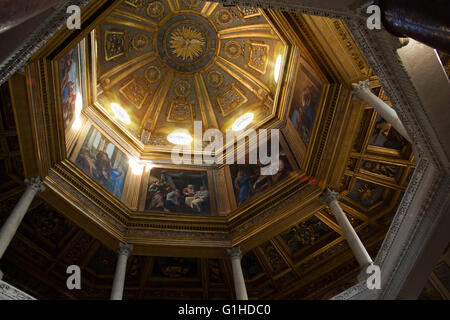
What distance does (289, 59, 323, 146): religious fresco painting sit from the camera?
10570 millimetres

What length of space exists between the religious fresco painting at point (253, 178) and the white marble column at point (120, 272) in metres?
3.98

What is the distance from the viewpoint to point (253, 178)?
1264cm

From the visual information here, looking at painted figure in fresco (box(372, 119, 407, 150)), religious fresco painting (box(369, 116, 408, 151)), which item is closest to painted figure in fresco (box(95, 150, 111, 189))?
religious fresco painting (box(369, 116, 408, 151))

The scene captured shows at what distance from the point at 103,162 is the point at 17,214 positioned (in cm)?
422

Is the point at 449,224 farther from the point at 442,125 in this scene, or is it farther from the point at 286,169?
the point at 286,169

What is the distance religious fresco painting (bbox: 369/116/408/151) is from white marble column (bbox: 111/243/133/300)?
25.5 ft

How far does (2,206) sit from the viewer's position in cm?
1077

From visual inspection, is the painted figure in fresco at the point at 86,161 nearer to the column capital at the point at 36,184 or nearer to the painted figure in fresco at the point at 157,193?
the column capital at the point at 36,184

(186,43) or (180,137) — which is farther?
(186,43)

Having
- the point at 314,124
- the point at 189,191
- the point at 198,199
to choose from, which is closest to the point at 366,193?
the point at 314,124

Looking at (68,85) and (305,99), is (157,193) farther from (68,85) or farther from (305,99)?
(305,99)

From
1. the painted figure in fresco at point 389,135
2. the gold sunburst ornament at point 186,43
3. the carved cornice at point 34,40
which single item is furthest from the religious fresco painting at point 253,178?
the carved cornice at point 34,40

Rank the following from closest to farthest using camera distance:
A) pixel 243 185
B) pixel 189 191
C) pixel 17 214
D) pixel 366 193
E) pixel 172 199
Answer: pixel 17 214, pixel 366 193, pixel 172 199, pixel 243 185, pixel 189 191

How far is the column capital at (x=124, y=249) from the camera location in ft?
33.9
